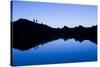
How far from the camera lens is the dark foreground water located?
2.31 m

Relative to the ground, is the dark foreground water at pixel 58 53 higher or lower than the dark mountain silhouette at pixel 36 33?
lower

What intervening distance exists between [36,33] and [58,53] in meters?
0.39

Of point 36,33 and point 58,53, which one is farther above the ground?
point 36,33

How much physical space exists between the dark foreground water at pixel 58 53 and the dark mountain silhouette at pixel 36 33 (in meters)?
0.06

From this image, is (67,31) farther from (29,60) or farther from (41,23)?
(29,60)

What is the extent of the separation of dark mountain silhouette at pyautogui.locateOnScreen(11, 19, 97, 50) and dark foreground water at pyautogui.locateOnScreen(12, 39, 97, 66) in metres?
0.06

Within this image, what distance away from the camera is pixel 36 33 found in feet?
7.84

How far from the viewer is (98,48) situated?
8.73 ft

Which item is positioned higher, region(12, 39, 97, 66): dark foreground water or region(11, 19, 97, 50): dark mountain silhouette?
region(11, 19, 97, 50): dark mountain silhouette

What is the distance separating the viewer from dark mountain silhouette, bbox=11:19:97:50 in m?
2.30

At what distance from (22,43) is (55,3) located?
26.7 inches

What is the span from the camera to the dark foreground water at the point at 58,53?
7.59ft

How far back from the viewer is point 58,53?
8.05 feet
